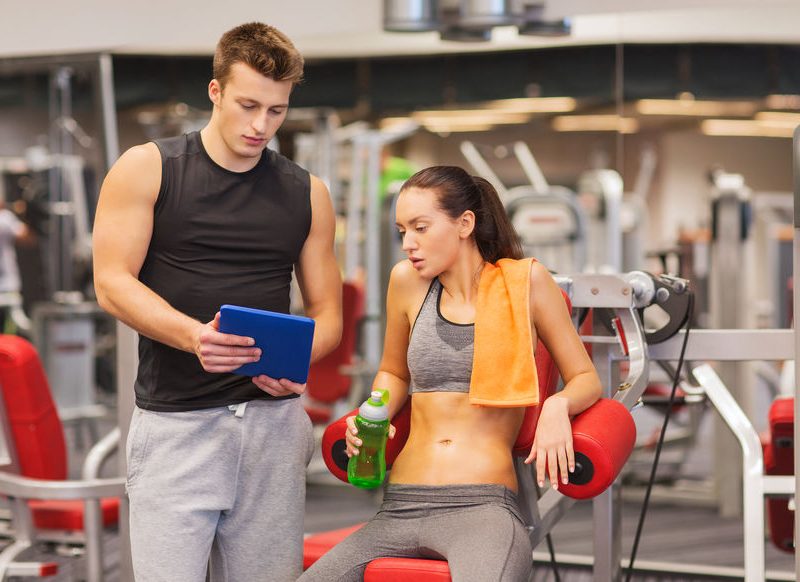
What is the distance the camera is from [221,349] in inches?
73.3

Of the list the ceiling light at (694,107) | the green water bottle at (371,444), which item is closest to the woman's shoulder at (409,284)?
the green water bottle at (371,444)

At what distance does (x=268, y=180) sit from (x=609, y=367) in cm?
104

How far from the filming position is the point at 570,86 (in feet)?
19.6

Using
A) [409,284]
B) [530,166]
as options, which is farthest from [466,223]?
[530,166]

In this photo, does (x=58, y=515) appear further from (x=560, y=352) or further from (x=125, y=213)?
(x=560, y=352)

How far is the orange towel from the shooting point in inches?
85.0

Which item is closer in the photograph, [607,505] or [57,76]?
[607,505]

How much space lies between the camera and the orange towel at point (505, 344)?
216 cm

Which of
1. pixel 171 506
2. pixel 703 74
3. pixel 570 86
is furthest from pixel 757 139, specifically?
pixel 171 506

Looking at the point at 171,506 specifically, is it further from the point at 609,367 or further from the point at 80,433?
the point at 80,433

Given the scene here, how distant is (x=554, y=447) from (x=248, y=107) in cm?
84

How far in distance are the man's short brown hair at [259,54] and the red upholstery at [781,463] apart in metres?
1.68

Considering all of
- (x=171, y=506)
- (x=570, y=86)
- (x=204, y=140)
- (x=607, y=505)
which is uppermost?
(x=570, y=86)

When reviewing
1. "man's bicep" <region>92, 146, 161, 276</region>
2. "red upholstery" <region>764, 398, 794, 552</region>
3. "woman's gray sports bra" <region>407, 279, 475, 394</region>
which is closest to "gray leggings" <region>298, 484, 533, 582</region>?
"woman's gray sports bra" <region>407, 279, 475, 394</region>
